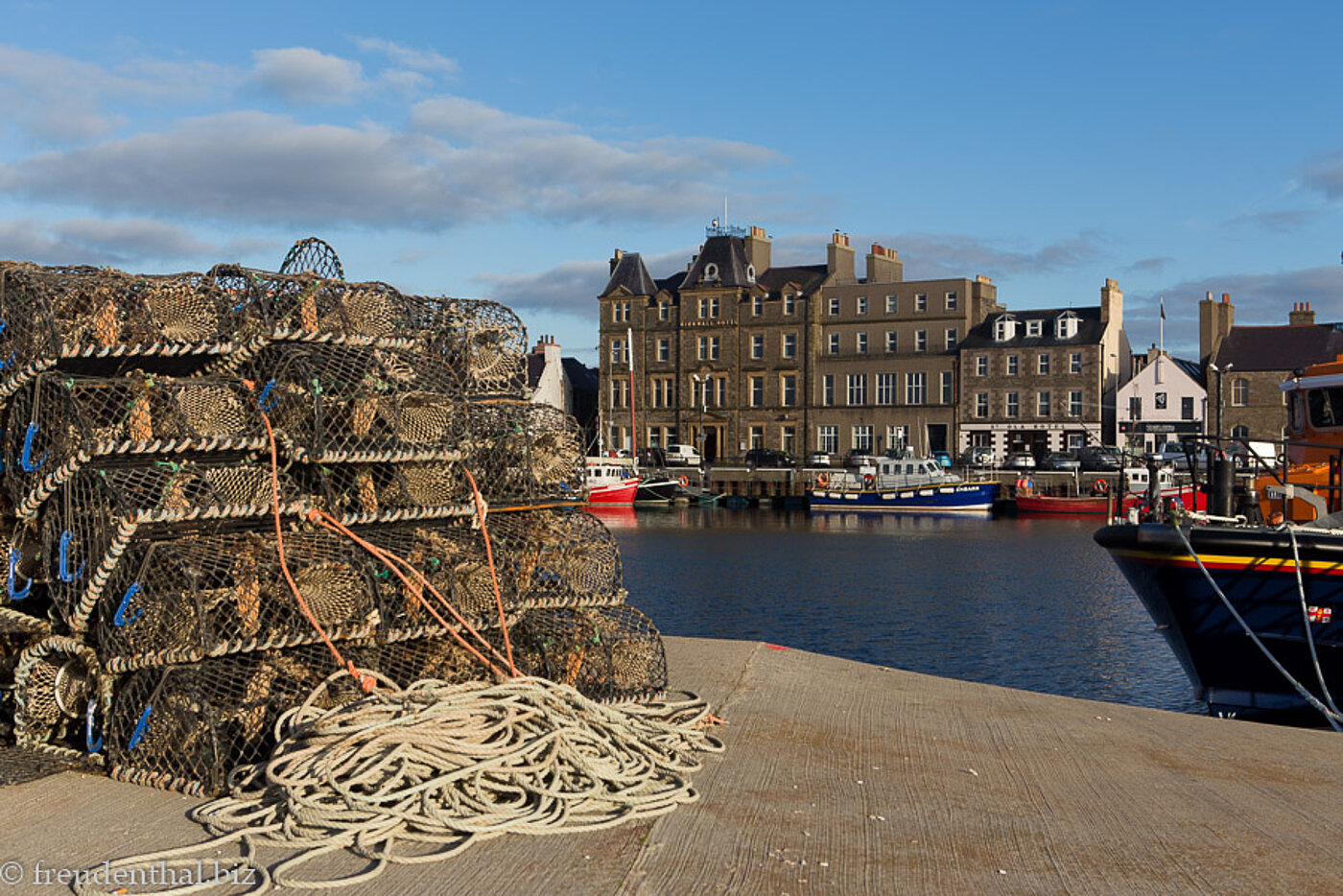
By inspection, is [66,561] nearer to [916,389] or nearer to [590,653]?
[590,653]

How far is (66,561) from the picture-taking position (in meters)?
6.44

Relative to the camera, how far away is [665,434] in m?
69.6

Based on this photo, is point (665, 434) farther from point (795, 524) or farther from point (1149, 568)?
point (1149, 568)

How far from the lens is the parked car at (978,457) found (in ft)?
189

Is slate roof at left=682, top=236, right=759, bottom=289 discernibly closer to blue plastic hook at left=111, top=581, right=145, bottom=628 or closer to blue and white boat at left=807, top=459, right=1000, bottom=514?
blue and white boat at left=807, top=459, right=1000, bottom=514

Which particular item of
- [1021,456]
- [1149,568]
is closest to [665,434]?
[1021,456]

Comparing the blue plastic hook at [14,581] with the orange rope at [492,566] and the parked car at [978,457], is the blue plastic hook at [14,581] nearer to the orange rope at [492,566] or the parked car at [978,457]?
the orange rope at [492,566]

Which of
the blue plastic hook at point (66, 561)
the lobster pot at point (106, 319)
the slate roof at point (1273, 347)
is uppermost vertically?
the slate roof at point (1273, 347)

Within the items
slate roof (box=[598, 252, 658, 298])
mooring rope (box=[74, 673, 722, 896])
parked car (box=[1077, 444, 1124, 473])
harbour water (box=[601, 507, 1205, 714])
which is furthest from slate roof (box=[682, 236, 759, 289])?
mooring rope (box=[74, 673, 722, 896])

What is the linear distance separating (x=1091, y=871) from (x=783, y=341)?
2451 inches

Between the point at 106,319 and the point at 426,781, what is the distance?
3.12 meters

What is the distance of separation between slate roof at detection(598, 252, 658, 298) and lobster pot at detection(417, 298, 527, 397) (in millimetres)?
61067

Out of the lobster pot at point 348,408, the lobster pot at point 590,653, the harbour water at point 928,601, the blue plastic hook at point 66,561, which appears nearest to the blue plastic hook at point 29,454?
the blue plastic hook at point 66,561

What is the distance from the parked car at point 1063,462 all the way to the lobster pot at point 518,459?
47.9 meters
